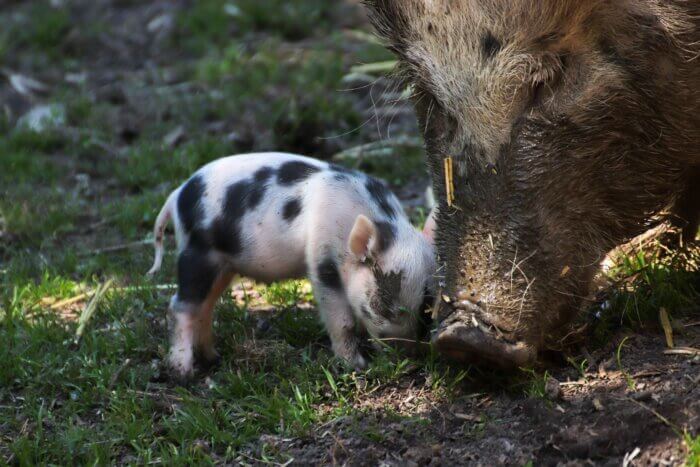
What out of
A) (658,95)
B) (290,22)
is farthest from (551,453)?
(290,22)

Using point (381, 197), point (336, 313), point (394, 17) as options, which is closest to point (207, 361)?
point (336, 313)

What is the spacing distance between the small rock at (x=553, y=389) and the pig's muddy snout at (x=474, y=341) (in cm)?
13

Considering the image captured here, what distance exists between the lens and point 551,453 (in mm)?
3824

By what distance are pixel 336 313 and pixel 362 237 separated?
38cm

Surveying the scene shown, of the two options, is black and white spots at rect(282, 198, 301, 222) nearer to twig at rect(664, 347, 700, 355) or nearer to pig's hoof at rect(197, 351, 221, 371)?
pig's hoof at rect(197, 351, 221, 371)

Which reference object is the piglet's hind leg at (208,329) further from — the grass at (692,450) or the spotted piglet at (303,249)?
the grass at (692,450)

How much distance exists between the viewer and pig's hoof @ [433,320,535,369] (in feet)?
13.1

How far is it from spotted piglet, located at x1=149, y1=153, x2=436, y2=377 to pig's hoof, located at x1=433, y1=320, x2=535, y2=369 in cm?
53

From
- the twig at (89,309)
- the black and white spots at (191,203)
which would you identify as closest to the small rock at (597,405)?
the black and white spots at (191,203)

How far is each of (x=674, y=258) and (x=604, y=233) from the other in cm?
92

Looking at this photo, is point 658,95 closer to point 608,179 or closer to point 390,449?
point 608,179

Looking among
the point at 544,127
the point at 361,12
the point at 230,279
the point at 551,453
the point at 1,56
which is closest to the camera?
the point at 551,453

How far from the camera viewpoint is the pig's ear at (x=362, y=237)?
15.0 ft

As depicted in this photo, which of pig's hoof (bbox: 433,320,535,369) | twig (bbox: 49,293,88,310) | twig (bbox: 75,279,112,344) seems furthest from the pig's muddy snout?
twig (bbox: 49,293,88,310)
